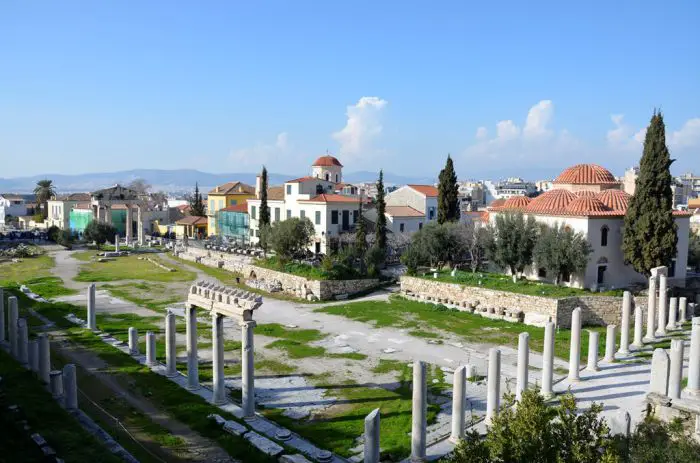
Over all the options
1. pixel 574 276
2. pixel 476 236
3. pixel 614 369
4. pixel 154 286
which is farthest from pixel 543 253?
pixel 154 286

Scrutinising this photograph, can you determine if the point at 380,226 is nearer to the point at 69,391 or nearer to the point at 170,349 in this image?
the point at 170,349

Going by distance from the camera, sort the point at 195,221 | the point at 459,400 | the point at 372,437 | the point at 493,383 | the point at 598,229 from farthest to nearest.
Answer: the point at 195,221, the point at 598,229, the point at 493,383, the point at 459,400, the point at 372,437

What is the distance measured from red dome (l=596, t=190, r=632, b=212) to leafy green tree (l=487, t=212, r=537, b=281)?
196 inches

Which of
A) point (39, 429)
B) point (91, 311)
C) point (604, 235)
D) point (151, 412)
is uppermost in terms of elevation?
point (604, 235)

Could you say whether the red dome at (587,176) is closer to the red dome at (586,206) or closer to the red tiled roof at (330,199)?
the red dome at (586,206)

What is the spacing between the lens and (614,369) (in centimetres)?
2153

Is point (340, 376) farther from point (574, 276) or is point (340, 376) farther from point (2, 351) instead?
point (574, 276)

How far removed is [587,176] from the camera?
135 feet

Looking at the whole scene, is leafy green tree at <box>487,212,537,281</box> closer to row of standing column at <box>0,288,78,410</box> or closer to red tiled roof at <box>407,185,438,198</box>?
red tiled roof at <box>407,185,438,198</box>

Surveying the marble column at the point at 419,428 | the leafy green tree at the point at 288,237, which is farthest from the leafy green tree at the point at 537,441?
the leafy green tree at the point at 288,237

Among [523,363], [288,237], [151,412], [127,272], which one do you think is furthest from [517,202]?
[127,272]

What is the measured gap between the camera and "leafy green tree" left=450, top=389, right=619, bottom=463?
9812 mm

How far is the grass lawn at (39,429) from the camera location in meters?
13.9

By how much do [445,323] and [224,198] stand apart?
42114 millimetres
